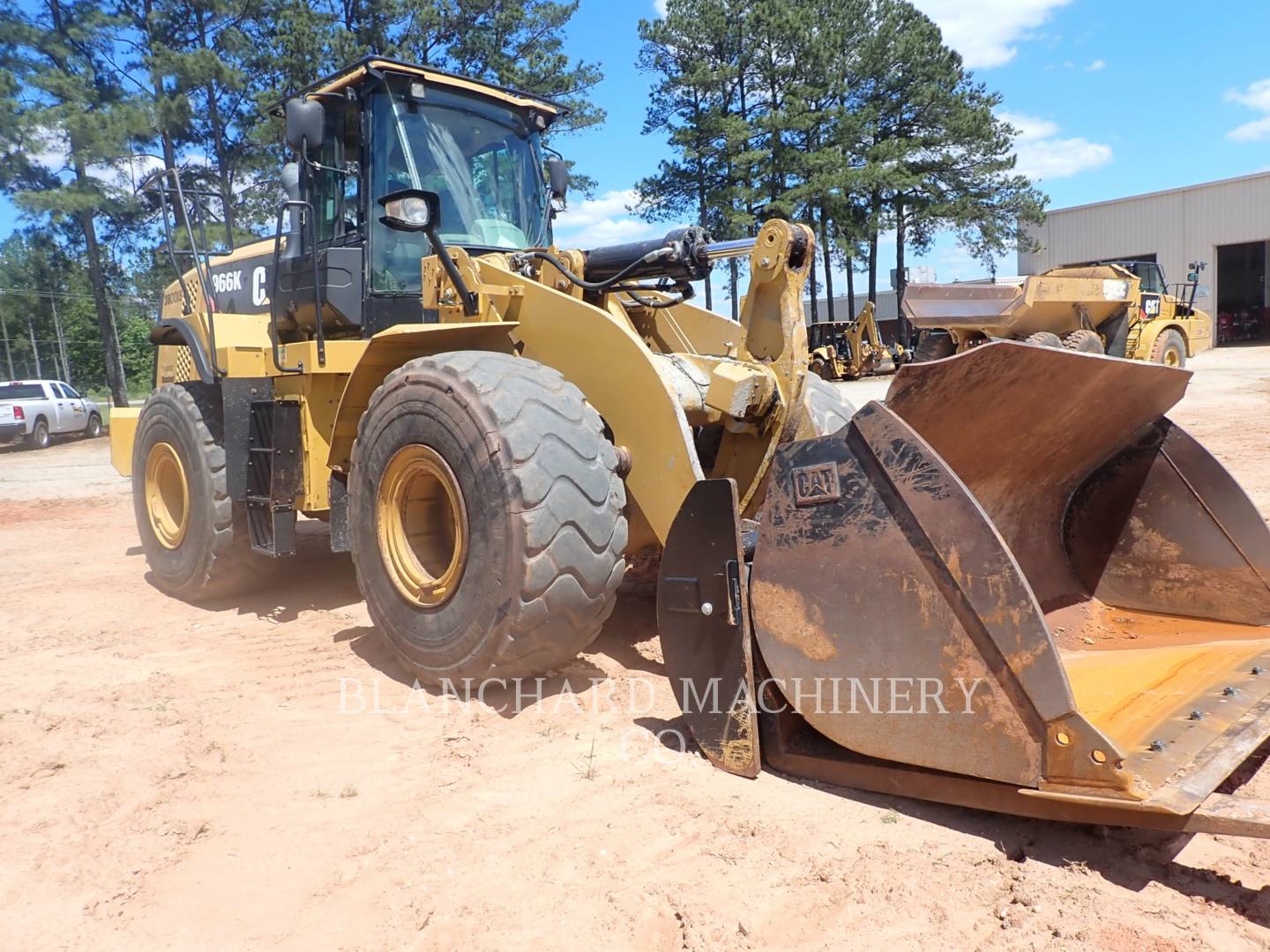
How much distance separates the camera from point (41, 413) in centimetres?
2250

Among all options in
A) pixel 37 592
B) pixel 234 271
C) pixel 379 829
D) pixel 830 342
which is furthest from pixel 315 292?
pixel 830 342

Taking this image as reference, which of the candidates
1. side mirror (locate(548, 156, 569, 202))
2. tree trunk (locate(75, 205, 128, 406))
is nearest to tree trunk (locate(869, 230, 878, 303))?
tree trunk (locate(75, 205, 128, 406))

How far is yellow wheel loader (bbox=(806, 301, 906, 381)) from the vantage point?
23172mm

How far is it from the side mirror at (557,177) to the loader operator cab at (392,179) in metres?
0.41

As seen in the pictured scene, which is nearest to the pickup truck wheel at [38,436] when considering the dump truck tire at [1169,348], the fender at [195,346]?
the fender at [195,346]

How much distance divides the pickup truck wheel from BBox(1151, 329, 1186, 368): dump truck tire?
2457 cm

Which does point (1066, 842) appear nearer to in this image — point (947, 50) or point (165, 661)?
point (165, 661)

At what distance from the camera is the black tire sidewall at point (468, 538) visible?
334cm

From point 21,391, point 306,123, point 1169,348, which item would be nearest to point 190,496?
point 306,123

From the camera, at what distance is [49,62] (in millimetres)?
23859

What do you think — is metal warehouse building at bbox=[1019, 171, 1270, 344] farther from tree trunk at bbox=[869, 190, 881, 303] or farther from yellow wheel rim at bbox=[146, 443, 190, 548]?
yellow wheel rim at bbox=[146, 443, 190, 548]

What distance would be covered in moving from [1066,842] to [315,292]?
408cm

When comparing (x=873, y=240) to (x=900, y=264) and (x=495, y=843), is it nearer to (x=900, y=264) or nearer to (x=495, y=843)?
(x=900, y=264)

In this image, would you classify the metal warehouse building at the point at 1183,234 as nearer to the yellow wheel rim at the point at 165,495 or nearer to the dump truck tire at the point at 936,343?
the dump truck tire at the point at 936,343
